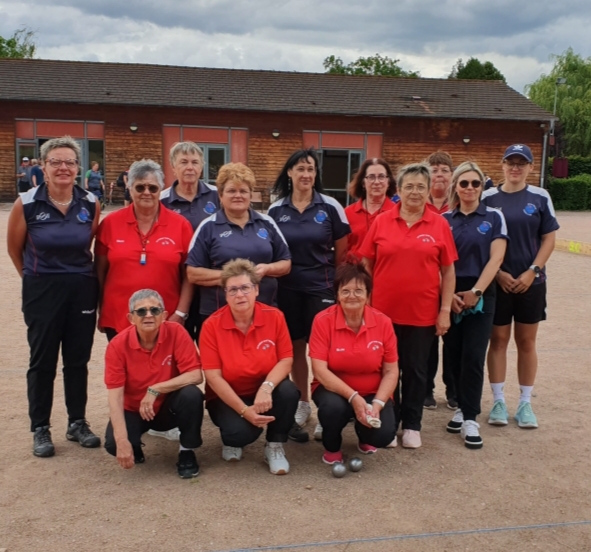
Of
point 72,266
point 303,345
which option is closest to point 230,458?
point 303,345

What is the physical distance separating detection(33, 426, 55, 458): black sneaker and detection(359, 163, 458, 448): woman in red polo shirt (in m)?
2.21

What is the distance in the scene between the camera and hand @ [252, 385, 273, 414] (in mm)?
3912

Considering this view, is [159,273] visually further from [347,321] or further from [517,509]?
[517,509]

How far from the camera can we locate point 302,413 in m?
4.89

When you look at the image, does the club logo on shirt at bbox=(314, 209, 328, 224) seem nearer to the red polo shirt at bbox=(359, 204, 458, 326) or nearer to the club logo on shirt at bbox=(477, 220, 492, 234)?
the red polo shirt at bbox=(359, 204, 458, 326)

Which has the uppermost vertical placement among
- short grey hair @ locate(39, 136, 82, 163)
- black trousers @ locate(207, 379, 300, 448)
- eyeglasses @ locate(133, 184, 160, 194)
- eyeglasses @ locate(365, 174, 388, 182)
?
short grey hair @ locate(39, 136, 82, 163)

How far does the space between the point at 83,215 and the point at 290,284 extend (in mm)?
1400

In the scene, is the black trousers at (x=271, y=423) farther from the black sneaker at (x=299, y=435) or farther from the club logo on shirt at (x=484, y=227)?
the club logo on shirt at (x=484, y=227)

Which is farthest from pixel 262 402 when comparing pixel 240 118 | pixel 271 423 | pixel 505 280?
pixel 240 118

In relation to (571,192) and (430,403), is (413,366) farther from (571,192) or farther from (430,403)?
(571,192)

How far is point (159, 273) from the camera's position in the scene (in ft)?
13.8

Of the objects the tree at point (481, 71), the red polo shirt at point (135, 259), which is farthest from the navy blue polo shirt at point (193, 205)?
the tree at point (481, 71)

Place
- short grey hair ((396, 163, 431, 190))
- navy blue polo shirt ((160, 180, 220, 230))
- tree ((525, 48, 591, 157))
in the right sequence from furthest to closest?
tree ((525, 48, 591, 157)) → navy blue polo shirt ((160, 180, 220, 230)) → short grey hair ((396, 163, 431, 190))

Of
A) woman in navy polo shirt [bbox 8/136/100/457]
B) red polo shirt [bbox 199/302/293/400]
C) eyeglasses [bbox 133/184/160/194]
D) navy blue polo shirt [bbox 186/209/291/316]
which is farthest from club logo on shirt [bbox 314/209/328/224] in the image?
woman in navy polo shirt [bbox 8/136/100/457]
